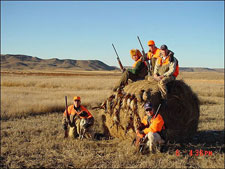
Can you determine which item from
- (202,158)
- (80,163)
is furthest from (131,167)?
(202,158)

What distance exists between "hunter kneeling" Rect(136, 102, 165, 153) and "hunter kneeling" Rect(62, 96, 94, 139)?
2239 millimetres

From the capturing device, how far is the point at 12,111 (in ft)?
39.7

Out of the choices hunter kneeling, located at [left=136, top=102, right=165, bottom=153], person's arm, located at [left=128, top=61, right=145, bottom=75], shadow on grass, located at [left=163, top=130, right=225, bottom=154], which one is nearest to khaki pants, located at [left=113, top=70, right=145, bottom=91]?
person's arm, located at [left=128, top=61, right=145, bottom=75]

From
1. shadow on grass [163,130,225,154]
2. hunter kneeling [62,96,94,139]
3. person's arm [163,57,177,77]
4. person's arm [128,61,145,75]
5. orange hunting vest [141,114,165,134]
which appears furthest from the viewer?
person's arm [128,61,145,75]

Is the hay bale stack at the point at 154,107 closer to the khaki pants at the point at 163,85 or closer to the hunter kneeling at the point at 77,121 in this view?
the khaki pants at the point at 163,85

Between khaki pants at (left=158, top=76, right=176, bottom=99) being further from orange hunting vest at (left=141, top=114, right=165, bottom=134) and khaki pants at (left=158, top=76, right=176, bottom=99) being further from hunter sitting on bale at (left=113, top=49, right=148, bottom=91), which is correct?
hunter sitting on bale at (left=113, top=49, right=148, bottom=91)

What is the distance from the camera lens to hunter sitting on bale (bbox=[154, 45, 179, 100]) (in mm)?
7695

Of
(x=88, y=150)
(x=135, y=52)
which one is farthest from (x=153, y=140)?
(x=135, y=52)

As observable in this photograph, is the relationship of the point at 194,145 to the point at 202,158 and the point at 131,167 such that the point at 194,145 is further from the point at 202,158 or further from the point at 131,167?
the point at 131,167

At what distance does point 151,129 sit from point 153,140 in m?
0.30

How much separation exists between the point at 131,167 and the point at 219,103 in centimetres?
1312

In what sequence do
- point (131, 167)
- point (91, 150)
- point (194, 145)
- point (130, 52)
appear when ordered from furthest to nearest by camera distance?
point (130, 52) < point (194, 145) < point (91, 150) < point (131, 167)

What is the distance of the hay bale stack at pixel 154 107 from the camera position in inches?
301

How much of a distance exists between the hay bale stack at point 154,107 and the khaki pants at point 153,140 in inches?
31.5
